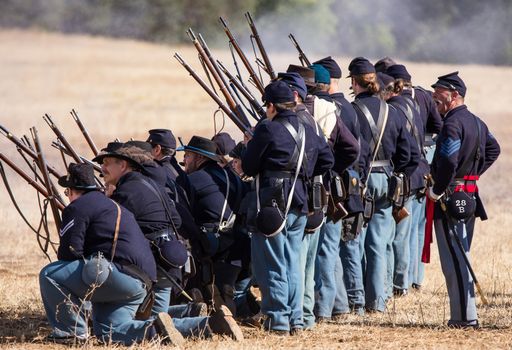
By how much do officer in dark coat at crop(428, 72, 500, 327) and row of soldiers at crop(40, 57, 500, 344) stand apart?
1 centimetres

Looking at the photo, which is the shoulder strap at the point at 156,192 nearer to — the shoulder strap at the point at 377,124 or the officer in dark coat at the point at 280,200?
the officer in dark coat at the point at 280,200

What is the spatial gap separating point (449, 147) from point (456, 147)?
0.18 ft

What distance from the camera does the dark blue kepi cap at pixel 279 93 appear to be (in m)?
9.23

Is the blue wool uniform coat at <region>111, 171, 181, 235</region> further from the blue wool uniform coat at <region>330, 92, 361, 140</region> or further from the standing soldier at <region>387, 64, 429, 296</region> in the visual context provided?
the standing soldier at <region>387, 64, 429, 296</region>

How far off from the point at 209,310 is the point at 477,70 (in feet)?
123

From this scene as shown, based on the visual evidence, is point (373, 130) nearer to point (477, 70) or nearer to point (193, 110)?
point (193, 110)

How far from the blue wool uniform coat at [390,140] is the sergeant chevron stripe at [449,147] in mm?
1171

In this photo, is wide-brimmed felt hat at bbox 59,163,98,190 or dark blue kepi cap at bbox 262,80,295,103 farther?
dark blue kepi cap at bbox 262,80,295,103

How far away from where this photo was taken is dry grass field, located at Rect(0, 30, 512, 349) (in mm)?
9375

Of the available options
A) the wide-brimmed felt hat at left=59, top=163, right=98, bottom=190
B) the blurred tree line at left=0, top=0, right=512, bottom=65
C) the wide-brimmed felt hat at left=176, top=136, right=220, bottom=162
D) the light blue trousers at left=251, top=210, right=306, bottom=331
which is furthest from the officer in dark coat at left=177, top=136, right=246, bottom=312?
the blurred tree line at left=0, top=0, right=512, bottom=65

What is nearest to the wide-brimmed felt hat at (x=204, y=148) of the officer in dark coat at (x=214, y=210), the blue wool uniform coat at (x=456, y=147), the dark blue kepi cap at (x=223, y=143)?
the officer in dark coat at (x=214, y=210)

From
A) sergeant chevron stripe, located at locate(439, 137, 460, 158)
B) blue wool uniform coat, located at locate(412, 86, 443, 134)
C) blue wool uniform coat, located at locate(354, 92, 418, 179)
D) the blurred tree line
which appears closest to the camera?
sergeant chevron stripe, located at locate(439, 137, 460, 158)

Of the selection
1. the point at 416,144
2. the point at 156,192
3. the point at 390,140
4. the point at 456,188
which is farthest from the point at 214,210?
the point at 416,144

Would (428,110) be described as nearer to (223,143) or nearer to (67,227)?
(223,143)
